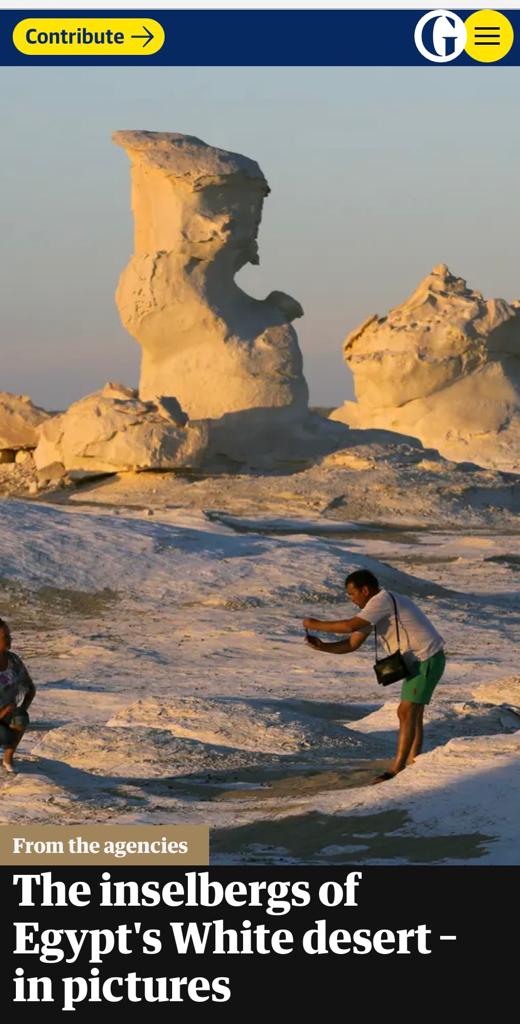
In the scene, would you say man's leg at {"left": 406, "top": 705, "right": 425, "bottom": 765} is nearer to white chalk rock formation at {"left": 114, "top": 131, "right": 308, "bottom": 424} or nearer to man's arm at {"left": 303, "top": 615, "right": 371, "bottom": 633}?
man's arm at {"left": 303, "top": 615, "right": 371, "bottom": 633}

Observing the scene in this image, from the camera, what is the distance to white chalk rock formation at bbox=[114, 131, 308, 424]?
106 ft

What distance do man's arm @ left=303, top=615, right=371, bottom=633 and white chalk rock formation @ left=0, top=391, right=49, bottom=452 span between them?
26.1 metres

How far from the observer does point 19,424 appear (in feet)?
111

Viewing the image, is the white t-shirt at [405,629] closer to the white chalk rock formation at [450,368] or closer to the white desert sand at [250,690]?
the white desert sand at [250,690]

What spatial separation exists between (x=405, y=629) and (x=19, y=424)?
1046 inches

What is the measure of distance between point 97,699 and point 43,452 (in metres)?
20.3

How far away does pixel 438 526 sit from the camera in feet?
85.8

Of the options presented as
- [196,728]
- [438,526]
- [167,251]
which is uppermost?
[167,251]

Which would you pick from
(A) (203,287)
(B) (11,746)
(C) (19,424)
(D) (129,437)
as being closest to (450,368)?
(A) (203,287)

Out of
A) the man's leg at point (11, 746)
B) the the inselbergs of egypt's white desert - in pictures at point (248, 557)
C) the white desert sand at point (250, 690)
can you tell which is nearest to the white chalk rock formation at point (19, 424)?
the the inselbergs of egypt's white desert - in pictures at point (248, 557)

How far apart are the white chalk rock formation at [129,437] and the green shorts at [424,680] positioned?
836 inches

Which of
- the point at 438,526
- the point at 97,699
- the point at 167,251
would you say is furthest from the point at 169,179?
the point at 97,699

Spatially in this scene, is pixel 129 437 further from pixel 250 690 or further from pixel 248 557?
pixel 250 690
